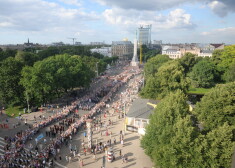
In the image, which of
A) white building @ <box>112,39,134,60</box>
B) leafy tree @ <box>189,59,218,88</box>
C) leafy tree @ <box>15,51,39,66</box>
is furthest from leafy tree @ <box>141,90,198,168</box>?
white building @ <box>112,39,134,60</box>

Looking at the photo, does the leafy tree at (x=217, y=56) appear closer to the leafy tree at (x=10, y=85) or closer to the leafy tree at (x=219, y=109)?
the leafy tree at (x=219, y=109)

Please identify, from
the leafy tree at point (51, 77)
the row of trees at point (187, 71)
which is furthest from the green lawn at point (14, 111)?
the row of trees at point (187, 71)

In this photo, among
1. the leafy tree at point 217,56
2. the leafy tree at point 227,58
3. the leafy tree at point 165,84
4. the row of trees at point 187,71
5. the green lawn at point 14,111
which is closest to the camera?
the leafy tree at point 165,84

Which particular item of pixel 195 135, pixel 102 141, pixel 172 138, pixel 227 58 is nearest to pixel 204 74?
pixel 227 58

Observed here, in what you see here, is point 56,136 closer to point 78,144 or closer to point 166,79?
point 78,144

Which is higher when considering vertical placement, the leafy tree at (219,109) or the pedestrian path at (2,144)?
the leafy tree at (219,109)

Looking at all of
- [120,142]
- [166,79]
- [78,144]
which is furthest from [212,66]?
[78,144]

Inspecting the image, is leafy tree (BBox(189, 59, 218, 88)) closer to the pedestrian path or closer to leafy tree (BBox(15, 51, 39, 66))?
the pedestrian path
